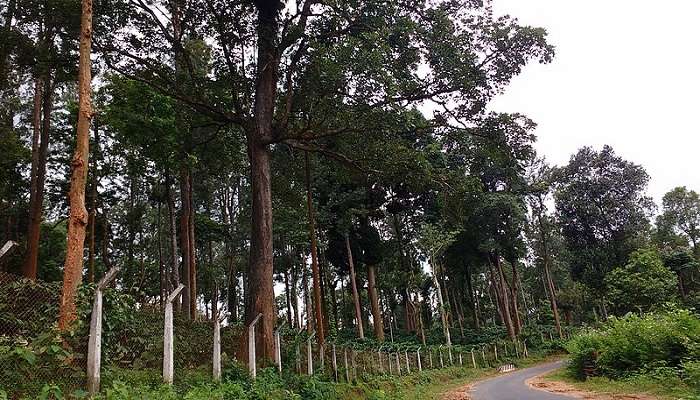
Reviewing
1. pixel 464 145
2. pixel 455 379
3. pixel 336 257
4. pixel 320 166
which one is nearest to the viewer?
pixel 464 145

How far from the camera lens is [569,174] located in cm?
3947

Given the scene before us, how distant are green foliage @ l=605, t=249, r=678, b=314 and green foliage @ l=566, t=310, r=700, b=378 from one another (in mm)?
16172

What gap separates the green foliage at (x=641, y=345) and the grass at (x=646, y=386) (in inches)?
17.3

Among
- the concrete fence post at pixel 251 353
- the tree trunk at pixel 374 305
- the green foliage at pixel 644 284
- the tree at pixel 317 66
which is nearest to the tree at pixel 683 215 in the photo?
the green foliage at pixel 644 284

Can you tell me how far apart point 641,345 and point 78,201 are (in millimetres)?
14040

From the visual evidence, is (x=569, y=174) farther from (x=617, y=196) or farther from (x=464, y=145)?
(x=464, y=145)

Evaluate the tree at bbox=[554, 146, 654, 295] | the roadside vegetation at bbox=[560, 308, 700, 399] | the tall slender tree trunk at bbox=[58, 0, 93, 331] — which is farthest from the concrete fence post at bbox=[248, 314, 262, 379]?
the tree at bbox=[554, 146, 654, 295]

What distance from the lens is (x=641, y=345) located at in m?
13.1

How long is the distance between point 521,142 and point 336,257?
20092 mm

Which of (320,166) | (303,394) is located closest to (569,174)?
(320,166)

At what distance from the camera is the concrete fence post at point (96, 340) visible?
6.02m

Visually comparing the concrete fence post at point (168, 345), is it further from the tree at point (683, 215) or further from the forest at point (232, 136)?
the tree at point (683, 215)

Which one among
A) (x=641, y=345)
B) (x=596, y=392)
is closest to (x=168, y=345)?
(x=596, y=392)

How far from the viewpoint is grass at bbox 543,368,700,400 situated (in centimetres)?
988
